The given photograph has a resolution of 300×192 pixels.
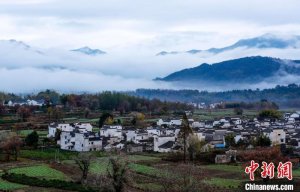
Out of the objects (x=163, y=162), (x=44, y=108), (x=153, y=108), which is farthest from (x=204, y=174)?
(x=153, y=108)

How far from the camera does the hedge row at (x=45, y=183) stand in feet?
96.3

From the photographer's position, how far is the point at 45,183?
30.9 metres

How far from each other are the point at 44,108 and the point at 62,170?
5353cm

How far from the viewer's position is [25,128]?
6644cm

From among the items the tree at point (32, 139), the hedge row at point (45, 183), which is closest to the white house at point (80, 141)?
the tree at point (32, 139)

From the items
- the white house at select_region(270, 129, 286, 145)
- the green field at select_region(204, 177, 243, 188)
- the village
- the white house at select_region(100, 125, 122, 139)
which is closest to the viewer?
the green field at select_region(204, 177, 243, 188)

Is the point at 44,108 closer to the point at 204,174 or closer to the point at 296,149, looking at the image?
the point at 296,149

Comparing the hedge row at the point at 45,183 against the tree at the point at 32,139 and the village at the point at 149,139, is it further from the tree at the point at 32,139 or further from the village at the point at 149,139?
the village at the point at 149,139

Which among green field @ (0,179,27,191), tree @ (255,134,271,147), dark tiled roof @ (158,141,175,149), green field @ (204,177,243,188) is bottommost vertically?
green field @ (204,177,243,188)

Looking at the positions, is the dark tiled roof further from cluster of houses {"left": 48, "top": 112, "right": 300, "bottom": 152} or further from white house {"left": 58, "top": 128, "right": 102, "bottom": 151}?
white house {"left": 58, "top": 128, "right": 102, "bottom": 151}

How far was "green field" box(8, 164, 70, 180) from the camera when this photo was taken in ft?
112

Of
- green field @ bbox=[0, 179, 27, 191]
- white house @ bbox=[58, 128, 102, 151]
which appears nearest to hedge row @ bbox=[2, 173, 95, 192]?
green field @ bbox=[0, 179, 27, 191]

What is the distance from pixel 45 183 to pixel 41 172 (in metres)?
5.24

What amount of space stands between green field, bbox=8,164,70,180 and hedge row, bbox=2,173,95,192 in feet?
4.58
